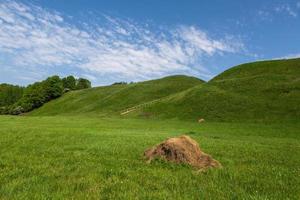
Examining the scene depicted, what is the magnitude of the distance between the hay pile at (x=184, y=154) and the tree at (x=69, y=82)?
168 meters

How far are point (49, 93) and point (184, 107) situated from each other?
302 ft

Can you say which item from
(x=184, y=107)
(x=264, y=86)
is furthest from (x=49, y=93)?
(x=264, y=86)

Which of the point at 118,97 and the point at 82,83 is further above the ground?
the point at 82,83

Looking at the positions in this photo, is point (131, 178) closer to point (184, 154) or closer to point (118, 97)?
point (184, 154)

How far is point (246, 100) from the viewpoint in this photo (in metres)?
68.1

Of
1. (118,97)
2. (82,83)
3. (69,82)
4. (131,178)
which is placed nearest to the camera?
(131,178)

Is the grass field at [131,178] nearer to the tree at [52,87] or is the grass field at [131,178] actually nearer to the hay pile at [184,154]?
the hay pile at [184,154]

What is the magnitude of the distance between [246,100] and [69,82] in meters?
131

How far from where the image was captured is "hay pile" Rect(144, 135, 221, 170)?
51.3ft

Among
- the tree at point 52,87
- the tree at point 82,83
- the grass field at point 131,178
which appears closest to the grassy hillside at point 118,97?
the tree at point 52,87

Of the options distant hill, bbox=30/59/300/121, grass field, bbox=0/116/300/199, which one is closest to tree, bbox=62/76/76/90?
distant hill, bbox=30/59/300/121

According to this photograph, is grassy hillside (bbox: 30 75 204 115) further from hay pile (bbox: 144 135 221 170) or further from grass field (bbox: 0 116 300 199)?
hay pile (bbox: 144 135 221 170)

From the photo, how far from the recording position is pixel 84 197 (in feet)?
33.4

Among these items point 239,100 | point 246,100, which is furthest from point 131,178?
point 239,100
